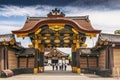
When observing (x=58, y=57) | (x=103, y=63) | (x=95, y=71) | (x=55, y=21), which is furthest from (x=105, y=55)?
(x=58, y=57)

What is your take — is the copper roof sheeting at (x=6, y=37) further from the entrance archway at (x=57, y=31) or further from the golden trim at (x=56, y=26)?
the golden trim at (x=56, y=26)

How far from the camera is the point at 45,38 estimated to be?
41.0m

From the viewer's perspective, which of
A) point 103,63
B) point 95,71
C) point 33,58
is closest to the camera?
point 103,63

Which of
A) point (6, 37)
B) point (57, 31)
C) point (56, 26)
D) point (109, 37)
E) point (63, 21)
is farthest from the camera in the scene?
point (57, 31)

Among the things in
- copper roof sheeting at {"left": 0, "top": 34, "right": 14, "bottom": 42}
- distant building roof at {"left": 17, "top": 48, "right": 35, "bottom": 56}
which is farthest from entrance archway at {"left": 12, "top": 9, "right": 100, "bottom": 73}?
copper roof sheeting at {"left": 0, "top": 34, "right": 14, "bottom": 42}

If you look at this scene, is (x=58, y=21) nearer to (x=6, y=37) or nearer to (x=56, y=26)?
(x=56, y=26)

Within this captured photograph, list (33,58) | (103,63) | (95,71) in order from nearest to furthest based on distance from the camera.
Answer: (103,63) < (95,71) < (33,58)

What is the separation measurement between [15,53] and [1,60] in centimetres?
586

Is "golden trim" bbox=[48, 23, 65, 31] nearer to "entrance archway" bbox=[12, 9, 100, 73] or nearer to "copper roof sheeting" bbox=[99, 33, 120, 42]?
"entrance archway" bbox=[12, 9, 100, 73]

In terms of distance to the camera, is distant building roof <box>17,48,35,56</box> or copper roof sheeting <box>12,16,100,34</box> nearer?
copper roof sheeting <box>12,16,100,34</box>

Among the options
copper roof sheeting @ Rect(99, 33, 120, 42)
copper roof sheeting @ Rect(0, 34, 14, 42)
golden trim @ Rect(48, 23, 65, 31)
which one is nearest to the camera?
copper roof sheeting @ Rect(99, 33, 120, 42)

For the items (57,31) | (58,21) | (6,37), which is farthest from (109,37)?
(6,37)

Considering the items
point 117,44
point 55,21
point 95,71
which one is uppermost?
point 55,21

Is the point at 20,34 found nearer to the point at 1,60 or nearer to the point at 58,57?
the point at 1,60
